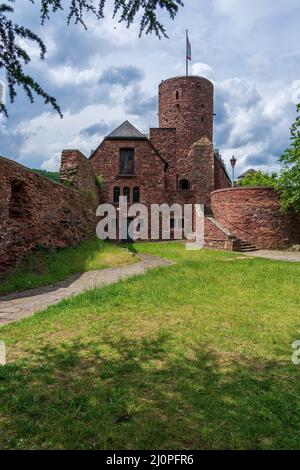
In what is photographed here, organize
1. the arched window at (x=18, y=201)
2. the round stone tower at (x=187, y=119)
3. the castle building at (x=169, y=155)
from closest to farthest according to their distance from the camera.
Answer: the arched window at (x=18, y=201), the castle building at (x=169, y=155), the round stone tower at (x=187, y=119)

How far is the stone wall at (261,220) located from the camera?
20.0m

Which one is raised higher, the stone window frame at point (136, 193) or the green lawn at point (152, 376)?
the stone window frame at point (136, 193)

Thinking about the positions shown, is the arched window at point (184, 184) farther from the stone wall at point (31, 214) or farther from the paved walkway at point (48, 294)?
the paved walkway at point (48, 294)

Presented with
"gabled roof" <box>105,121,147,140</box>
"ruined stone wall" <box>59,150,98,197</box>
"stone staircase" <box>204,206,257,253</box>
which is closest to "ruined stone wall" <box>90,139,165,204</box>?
"gabled roof" <box>105,121,147,140</box>

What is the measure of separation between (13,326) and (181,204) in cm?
2425

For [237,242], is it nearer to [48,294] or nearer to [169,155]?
[48,294]

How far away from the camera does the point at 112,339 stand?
453 cm

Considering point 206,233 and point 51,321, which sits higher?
point 206,233

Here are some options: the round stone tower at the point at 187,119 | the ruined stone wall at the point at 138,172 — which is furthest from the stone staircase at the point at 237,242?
the round stone tower at the point at 187,119

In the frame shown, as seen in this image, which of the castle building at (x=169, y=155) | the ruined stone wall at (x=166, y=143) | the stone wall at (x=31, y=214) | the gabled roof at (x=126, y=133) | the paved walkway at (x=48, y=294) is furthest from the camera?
the ruined stone wall at (x=166, y=143)

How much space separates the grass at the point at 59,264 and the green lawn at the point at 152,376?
2.45m
